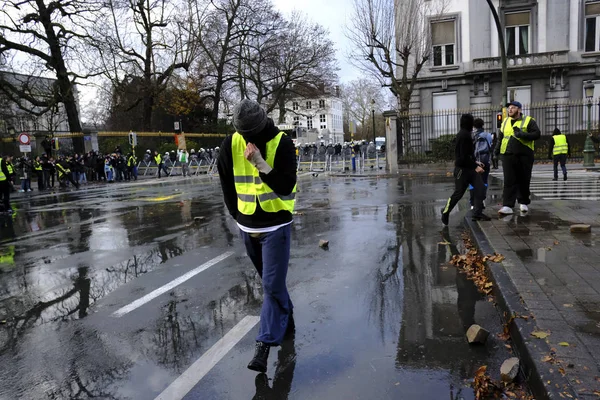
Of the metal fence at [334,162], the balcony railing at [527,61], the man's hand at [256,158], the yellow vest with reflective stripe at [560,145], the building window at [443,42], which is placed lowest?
the metal fence at [334,162]

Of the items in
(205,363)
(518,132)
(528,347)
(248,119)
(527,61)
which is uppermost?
(527,61)

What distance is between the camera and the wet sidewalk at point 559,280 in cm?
309

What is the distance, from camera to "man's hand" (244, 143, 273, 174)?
334 cm

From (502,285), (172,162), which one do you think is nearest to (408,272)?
(502,285)

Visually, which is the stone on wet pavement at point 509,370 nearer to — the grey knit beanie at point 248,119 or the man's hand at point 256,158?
the man's hand at point 256,158

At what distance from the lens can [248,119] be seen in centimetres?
338

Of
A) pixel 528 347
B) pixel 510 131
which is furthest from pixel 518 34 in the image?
pixel 528 347

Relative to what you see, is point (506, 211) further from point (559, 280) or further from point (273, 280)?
point (273, 280)

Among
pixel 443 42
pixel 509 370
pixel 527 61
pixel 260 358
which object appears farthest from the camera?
pixel 443 42

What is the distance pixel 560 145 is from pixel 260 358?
14615 mm

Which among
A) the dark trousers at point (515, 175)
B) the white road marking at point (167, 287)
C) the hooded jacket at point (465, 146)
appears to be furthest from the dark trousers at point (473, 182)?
the white road marking at point (167, 287)

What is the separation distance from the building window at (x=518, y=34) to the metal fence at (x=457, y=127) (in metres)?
3.85

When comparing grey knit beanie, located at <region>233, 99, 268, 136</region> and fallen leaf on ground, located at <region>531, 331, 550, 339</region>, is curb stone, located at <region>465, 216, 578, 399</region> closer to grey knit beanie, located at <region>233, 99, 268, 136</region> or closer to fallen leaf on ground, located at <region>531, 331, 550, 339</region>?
fallen leaf on ground, located at <region>531, 331, 550, 339</region>

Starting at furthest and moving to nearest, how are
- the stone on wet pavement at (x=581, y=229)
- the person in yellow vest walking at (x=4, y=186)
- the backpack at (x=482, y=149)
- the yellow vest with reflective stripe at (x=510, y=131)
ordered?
the person in yellow vest walking at (x=4, y=186), the backpack at (x=482, y=149), the yellow vest with reflective stripe at (x=510, y=131), the stone on wet pavement at (x=581, y=229)
